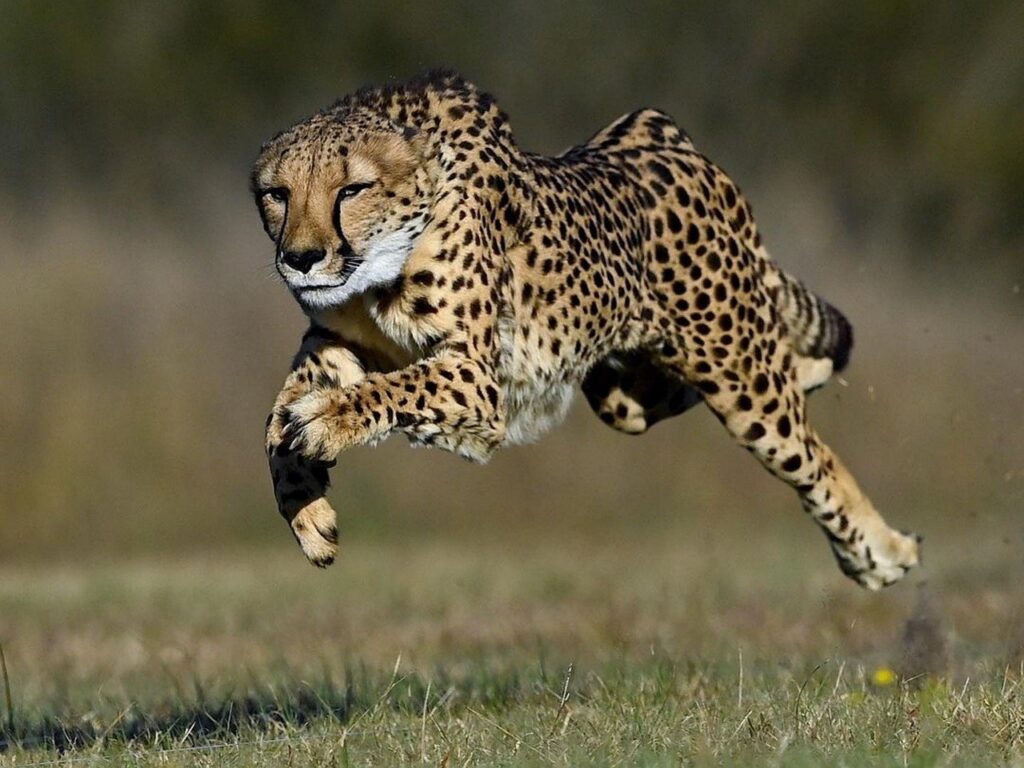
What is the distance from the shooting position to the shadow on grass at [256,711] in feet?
14.8

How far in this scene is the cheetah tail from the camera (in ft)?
18.7

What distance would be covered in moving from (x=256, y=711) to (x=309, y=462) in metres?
0.81

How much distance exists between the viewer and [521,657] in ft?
20.4

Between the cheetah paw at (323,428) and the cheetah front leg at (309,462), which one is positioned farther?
the cheetah front leg at (309,462)

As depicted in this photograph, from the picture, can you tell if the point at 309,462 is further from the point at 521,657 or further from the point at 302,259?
the point at 521,657

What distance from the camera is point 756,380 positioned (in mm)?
5469

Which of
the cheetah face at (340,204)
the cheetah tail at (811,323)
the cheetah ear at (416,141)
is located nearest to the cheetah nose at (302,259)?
the cheetah face at (340,204)

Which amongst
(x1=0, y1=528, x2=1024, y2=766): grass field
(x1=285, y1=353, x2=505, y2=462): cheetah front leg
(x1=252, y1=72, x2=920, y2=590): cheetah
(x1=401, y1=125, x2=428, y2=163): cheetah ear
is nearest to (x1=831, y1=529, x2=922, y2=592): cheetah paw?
(x1=252, y1=72, x2=920, y2=590): cheetah

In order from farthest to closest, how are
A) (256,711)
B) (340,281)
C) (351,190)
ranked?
(256,711) < (351,190) < (340,281)

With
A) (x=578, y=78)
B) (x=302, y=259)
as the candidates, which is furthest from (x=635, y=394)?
(x=578, y=78)

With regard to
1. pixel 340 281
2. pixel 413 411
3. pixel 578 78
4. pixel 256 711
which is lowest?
pixel 256 711

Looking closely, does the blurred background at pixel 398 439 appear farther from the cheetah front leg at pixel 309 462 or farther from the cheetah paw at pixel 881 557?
the cheetah front leg at pixel 309 462

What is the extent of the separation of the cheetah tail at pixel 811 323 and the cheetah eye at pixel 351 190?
5.06ft

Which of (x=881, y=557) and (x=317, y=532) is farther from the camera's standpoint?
(x=881, y=557)
